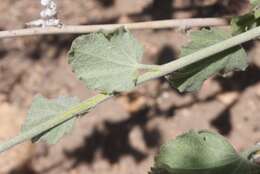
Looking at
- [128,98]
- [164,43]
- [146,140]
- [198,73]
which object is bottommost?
[198,73]

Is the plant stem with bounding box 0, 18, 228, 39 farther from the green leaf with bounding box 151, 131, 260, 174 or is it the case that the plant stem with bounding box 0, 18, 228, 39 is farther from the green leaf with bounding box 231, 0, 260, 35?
the green leaf with bounding box 151, 131, 260, 174

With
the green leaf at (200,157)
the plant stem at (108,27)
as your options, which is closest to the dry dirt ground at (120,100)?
the plant stem at (108,27)

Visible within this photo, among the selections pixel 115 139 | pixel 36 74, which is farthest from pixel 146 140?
pixel 36 74

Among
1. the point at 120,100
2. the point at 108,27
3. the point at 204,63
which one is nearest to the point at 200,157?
the point at 204,63

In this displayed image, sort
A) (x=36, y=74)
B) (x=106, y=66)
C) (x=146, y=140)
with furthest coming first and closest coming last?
(x=36, y=74) < (x=146, y=140) < (x=106, y=66)

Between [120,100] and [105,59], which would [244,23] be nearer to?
[105,59]

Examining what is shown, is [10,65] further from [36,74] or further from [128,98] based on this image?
[128,98]
